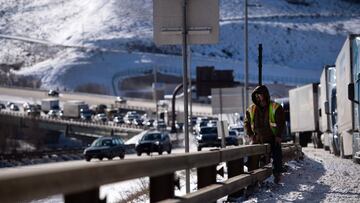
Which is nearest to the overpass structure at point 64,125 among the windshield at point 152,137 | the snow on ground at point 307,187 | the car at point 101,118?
the car at point 101,118

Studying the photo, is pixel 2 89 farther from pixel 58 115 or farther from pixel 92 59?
pixel 58 115

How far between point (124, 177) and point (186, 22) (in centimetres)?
606

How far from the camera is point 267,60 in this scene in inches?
7539

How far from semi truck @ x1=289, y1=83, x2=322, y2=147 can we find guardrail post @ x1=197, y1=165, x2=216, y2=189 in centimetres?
3180

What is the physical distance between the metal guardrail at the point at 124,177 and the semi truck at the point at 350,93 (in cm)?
842

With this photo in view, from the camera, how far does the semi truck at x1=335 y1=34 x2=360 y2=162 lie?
837 inches

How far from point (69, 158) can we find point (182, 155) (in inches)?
2243

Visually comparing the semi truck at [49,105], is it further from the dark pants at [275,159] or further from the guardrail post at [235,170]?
the guardrail post at [235,170]

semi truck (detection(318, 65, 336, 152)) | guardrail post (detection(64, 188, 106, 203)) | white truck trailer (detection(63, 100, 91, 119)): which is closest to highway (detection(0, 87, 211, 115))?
white truck trailer (detection(63, 100, 91, 119))

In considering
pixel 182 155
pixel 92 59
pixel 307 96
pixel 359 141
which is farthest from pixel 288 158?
pixel 92 59

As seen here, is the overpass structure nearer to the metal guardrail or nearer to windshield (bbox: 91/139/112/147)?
windshield (bbox: 91/139/112/147)

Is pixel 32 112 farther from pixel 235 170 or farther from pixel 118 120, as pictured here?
pixel 235 170

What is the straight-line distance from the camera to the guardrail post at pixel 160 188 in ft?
27.5

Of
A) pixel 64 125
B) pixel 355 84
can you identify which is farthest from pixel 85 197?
pixel 64 125
